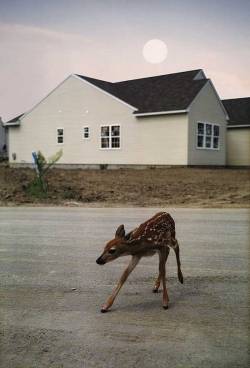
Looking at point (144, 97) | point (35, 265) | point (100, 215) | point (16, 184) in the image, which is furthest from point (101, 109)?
point (35, 265)

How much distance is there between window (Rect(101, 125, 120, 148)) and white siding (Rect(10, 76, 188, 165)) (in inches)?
11.3

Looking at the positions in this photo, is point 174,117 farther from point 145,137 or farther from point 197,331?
point 197,331

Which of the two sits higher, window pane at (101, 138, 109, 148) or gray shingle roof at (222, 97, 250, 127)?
gray shingle roof at (222, 97, 250, 127)

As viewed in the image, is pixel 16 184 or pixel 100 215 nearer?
pixel 100 215

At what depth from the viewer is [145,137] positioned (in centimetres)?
2670

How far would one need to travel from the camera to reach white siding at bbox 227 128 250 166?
30.0m

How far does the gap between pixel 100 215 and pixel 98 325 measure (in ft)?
24.9

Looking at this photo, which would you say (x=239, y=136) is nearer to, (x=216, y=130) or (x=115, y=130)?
(x=216, y=130)

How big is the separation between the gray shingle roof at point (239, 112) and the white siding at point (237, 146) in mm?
543

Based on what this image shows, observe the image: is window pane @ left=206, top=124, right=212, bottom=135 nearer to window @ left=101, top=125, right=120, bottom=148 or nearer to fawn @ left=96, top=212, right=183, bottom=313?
window @ left=101, top=125, right=120, bottom=148

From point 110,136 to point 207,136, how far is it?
6.00 meters

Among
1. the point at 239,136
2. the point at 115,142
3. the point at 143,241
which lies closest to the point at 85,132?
the point at 115,142

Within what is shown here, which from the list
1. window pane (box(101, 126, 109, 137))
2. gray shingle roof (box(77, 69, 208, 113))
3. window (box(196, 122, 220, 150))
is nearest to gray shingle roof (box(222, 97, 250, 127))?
window (box(196, 122, 220, 150))

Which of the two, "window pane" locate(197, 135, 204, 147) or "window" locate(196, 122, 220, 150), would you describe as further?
"window" locate(196, 122, 220, 150)
